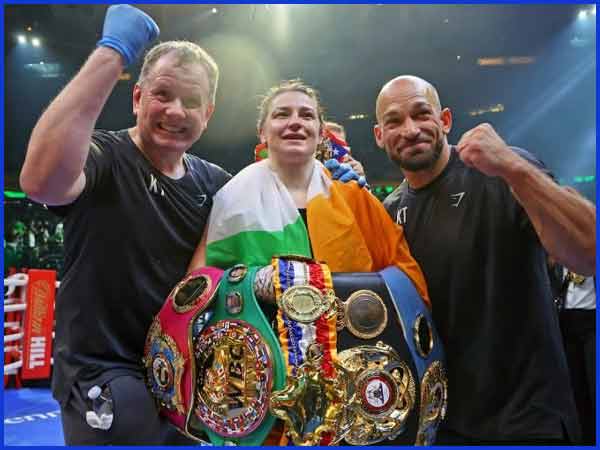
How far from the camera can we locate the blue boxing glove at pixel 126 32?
40.2 inches

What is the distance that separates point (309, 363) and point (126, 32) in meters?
0.76

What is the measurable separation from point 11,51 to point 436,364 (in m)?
6.83

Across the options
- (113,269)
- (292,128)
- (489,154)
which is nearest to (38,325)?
(113,269)

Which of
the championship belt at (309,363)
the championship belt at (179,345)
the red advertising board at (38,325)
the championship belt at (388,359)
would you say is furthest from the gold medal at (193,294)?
the red advertising board at (38,325)

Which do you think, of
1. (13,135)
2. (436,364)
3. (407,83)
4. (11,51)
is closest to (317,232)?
(436,364)

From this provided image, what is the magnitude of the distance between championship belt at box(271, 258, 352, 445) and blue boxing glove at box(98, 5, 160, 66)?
1.81ft

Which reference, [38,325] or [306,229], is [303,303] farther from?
[38,325]

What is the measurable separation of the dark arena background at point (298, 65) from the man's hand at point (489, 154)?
15.3 feet

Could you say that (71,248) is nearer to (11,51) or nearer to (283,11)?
(283,11)

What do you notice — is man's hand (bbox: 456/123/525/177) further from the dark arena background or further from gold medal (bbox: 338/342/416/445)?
the dark arena background

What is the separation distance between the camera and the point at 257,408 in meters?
0.88

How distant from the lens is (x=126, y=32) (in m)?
1.04

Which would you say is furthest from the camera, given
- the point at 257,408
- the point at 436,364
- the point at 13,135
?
the point at 13,135

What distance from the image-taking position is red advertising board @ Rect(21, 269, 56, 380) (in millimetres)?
4918
